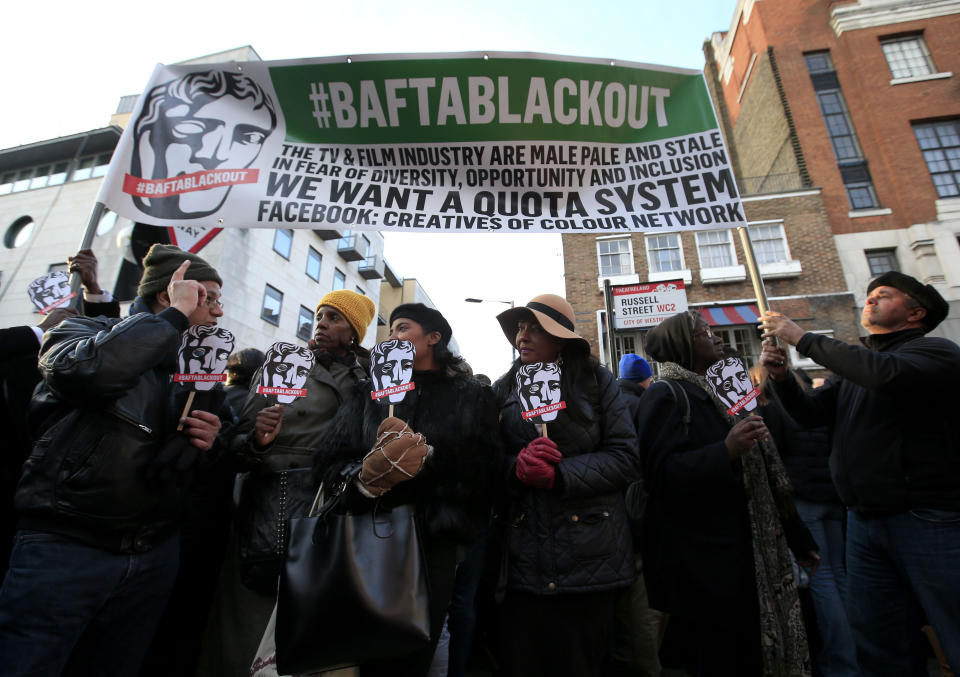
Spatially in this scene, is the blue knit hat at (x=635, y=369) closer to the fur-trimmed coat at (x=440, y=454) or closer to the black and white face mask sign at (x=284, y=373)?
the fur-trimmed coat at (x=440, y=454)

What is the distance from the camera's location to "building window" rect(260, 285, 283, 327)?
21125mm

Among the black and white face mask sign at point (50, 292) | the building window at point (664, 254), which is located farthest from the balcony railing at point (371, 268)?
the black and white face mask sign at point (50, 292)

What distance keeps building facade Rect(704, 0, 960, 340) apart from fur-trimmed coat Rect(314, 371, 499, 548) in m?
17.4

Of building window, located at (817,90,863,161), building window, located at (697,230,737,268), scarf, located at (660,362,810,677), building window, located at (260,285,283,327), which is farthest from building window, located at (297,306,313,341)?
building window, located at (817,90,863,161)

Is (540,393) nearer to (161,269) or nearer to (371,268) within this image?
(161,269)

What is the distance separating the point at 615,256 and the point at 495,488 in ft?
50.4

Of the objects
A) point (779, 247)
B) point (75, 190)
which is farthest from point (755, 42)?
point (75, 190)

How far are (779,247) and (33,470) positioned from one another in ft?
62.7

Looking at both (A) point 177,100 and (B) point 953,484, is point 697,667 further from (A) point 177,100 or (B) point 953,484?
(A) point 177,100

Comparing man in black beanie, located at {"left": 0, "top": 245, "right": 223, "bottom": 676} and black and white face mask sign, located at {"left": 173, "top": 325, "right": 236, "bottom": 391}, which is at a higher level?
black and white face mask sign, located at {"left": 173, "top": 325, "right": 236, "bottom": 391}

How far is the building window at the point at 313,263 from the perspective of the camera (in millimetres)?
25281

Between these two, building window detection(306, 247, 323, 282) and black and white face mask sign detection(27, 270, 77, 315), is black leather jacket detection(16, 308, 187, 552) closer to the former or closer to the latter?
black and white face mask sign detection(27, 270, 77, 315)

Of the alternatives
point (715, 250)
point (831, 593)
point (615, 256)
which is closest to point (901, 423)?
point (831, 593)

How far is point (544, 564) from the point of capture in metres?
1.99
